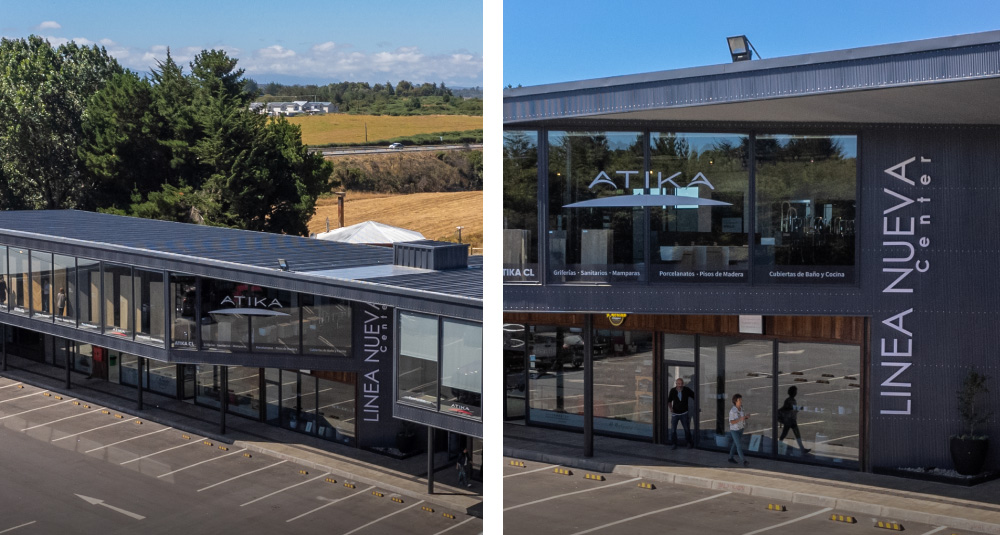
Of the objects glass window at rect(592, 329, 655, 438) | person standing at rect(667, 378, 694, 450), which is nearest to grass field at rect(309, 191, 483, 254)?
glass window at rect(592, 329, 655, 438)

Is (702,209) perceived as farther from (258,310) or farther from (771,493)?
(258,310)

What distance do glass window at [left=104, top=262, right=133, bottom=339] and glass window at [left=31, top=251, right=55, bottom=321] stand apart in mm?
1038

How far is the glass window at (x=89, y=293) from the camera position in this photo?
13242mm

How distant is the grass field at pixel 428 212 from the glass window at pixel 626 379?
477 cm

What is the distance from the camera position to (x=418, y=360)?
9.82 m

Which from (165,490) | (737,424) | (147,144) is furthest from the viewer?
(147,144)

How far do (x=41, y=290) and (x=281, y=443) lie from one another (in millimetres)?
4554

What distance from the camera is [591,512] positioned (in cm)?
917

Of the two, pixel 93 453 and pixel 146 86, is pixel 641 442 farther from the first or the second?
pixel 146 86

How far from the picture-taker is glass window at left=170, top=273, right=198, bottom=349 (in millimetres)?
12750

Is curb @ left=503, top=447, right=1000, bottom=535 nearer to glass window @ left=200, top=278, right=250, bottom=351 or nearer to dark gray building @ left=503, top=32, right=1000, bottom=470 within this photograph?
dark gray building @ left=503, top=32, right=1000, bottom=470

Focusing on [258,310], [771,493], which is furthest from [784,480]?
[258,310]

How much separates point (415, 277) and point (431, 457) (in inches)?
83.8

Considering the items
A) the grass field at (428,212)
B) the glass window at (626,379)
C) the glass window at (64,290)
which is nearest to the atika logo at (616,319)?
the glass window at (626,379)
